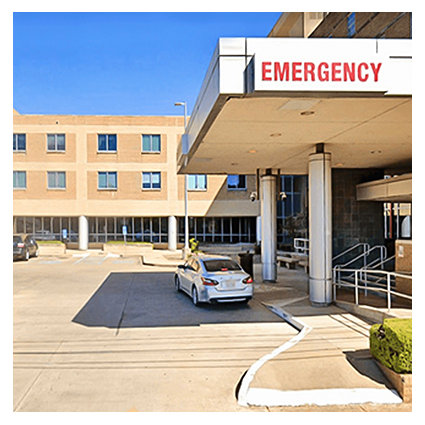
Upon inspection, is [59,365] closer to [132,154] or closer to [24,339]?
[24,339]

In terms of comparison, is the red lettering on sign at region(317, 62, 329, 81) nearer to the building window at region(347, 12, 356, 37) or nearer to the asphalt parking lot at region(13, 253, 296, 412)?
the asphalt parking lot at region(13, 253, 296, 412)

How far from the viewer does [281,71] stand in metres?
7.74

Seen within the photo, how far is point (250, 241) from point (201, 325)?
101ft

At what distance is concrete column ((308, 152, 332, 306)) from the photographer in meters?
13.4

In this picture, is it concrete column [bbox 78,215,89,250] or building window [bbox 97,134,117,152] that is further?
concrete column [bbox 78,215,89,250]

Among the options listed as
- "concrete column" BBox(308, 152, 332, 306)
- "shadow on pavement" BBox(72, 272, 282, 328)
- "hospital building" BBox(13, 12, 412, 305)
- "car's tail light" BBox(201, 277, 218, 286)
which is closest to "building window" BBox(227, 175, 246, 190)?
"hospital building" BBox(13, 12, 412, 305)

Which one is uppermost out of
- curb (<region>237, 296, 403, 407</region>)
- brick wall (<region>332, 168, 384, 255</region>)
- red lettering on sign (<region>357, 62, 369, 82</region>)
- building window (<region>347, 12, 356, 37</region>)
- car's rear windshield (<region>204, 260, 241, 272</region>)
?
building window (<region>347, 12, 356, 37</region>)

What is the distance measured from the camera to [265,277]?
1964 cm

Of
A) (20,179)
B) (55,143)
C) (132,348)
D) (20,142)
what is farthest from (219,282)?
(20,142)

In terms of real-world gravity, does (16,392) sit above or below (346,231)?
below

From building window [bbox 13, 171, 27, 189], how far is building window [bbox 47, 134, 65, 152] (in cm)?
312
